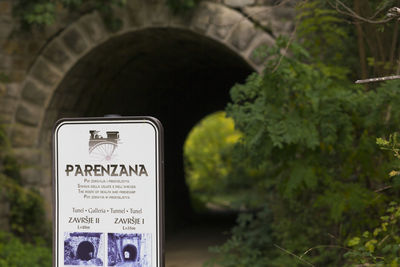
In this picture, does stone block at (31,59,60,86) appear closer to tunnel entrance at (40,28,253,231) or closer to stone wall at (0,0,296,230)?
stone wall at (0,0,296,230)

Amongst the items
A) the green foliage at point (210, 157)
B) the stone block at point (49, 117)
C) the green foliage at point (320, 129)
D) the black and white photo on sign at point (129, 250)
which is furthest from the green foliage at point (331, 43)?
the green foliage at point (210, 157)

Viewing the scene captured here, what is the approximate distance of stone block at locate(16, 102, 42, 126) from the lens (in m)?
6.91

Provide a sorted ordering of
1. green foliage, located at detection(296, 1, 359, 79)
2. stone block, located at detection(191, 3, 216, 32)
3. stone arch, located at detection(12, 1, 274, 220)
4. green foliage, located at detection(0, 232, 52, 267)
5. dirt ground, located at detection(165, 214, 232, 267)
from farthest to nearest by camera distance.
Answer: dirt ground, located at detection(165, 214, 232, 267) < stone arch, located at detection(12, 1, 274, 220) < stone block, located at detection(191, 3, 216, 32) < green foliage, located at detection(0, 232, 52, 267) < green foliage, located at detection(296, 1, 359, 79)

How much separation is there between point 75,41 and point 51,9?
574 mm

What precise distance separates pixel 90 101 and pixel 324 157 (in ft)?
13.2

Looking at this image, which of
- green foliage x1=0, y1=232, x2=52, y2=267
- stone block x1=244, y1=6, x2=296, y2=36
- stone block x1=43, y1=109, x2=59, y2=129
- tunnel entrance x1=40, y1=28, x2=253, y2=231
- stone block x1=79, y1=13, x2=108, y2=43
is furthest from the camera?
tunnel entrance x1=40, y1=28, x2=253, y2=231

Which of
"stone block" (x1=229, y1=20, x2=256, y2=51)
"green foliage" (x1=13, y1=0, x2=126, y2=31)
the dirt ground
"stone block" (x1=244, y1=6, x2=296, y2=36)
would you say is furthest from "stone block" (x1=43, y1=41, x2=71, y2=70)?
the dirt ground

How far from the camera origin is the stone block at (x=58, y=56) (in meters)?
6.88

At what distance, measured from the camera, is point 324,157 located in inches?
189

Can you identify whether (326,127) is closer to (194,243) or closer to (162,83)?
(194,243)

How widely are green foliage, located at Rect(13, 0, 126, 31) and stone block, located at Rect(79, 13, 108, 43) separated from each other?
80mm

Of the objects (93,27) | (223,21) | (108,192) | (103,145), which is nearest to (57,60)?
(93,27)

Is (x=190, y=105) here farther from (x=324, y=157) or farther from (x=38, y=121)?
(x=324, y=157)

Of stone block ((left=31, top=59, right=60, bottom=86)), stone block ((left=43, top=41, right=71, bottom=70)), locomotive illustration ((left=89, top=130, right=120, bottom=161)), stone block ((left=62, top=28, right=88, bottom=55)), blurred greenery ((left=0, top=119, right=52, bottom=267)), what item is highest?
stone block ((left=62, top=28, right=88, bottom=55))
